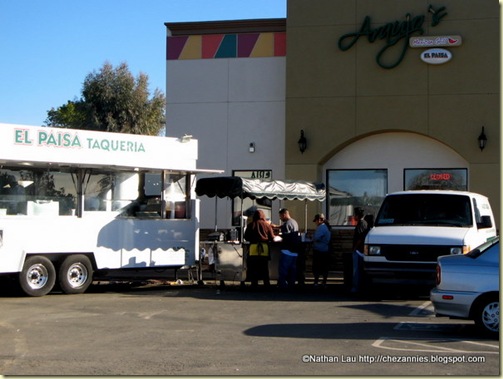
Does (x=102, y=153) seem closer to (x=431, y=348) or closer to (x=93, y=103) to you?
(x=431, y=348)

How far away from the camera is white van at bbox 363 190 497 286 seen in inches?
576

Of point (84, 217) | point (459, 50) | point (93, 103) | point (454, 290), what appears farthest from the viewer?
point (93, 103)

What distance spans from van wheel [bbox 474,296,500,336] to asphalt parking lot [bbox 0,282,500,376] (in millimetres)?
266

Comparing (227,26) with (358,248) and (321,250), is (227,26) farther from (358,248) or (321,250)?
(358,248)

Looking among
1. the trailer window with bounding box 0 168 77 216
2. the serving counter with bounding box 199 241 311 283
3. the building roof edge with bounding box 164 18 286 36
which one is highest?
the building roof edge with bounding box 164 18 286 36

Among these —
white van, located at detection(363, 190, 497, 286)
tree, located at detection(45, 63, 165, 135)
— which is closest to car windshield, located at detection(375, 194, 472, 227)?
white van, located at detection(363, 190, 497, 286)

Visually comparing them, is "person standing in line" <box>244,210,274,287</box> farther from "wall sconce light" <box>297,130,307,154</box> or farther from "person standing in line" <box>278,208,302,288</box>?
"wall sconce light" <box>297,130,307,154</box>

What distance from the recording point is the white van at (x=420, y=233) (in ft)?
48.0

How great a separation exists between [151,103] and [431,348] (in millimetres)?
39093

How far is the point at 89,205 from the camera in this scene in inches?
661

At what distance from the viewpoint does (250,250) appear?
1680 centimetres

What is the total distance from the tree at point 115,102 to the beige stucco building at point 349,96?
21061 mm

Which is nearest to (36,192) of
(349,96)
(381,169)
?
(349,96)

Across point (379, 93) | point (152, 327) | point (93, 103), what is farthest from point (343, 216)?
point (93, 103)
